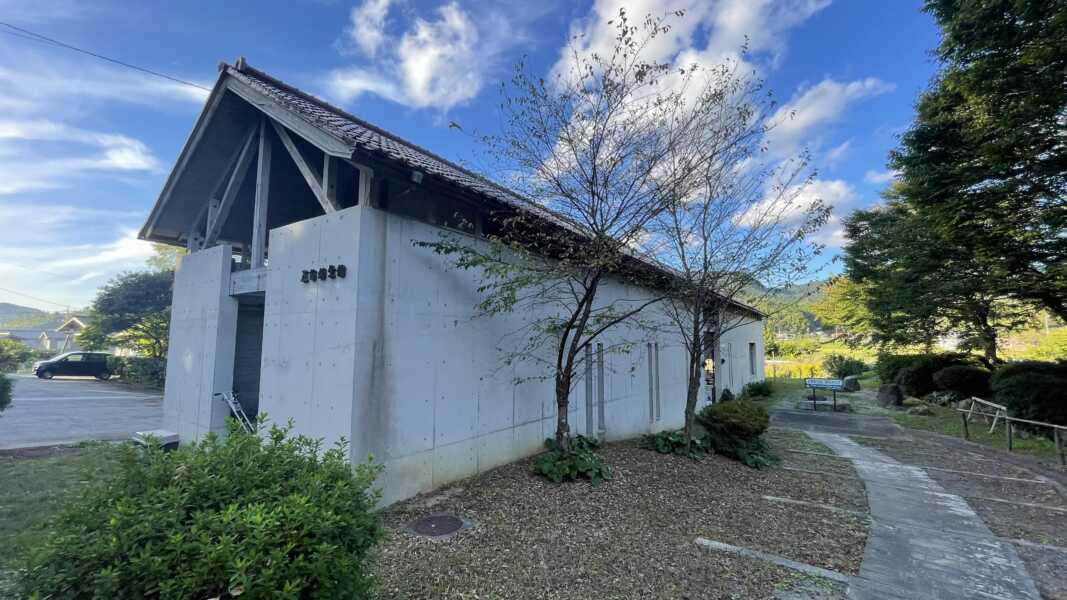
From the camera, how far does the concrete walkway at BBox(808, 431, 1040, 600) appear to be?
11.3ft

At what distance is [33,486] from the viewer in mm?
5785

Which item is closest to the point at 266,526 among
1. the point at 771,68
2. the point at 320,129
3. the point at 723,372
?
the point at 320,129

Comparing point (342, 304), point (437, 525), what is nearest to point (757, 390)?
point (437, 525)

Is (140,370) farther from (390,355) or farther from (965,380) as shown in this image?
(965,380)

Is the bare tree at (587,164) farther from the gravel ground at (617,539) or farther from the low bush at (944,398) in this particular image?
the low bush at (944,398)

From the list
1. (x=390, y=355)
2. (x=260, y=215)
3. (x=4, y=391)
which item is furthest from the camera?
(x=4, y=391)

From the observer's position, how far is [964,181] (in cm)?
985

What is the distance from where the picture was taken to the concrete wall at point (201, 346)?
667 cm

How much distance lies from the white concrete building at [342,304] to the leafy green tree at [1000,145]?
351 inches

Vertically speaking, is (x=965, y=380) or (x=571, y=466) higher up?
(x=965, y=380)

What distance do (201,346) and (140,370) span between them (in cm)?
1942

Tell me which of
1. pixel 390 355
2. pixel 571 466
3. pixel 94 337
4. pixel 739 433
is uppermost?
pixel 94 337

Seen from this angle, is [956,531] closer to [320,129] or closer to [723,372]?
[320,129]

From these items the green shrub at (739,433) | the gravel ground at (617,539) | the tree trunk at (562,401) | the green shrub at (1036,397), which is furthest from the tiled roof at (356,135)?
the green shrub at (1036,397)
